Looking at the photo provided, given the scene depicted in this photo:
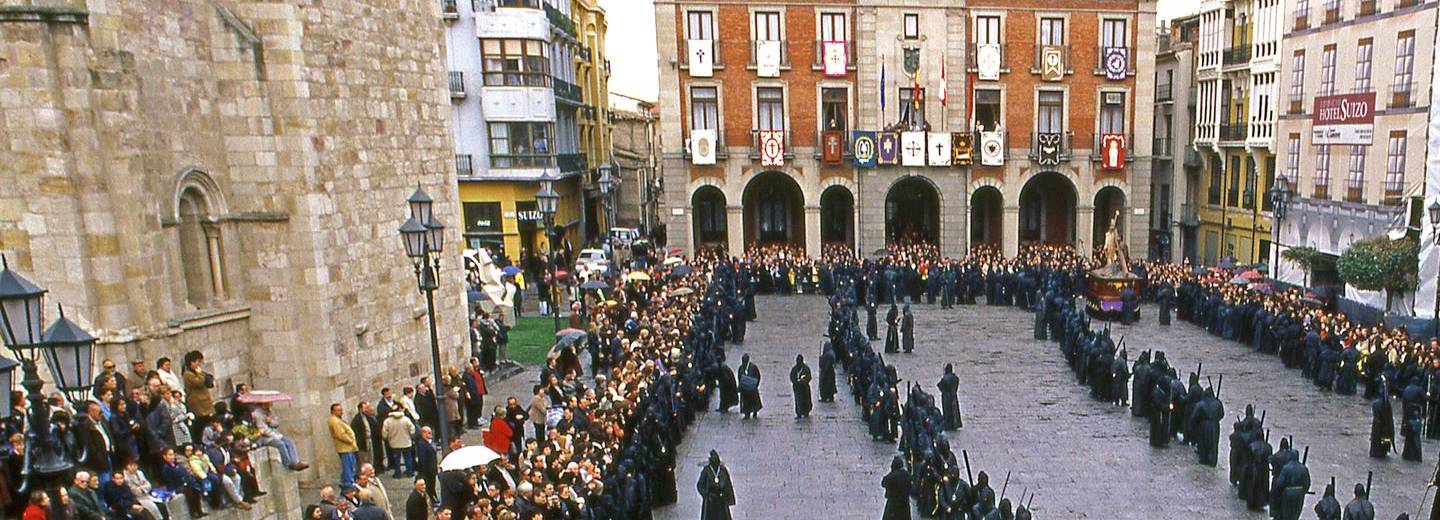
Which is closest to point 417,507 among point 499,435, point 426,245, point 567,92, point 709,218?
point 499,435

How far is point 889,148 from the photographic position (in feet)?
117

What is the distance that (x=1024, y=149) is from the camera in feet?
119

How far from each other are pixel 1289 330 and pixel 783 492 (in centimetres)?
1284

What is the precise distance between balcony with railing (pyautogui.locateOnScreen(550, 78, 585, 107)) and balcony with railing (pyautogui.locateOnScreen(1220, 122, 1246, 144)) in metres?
27.0

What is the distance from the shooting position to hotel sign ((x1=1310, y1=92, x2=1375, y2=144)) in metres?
26.1

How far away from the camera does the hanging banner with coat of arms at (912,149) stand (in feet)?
116

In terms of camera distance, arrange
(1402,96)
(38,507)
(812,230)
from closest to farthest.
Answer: (38,507) < (1402,96) < (812,230)

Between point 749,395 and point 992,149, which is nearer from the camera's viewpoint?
point 749,395

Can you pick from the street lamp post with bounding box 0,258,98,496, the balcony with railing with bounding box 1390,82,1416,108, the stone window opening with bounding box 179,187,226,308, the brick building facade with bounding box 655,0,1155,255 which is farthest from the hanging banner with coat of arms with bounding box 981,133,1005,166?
the street lamp post with bounding box 0,258,98,496

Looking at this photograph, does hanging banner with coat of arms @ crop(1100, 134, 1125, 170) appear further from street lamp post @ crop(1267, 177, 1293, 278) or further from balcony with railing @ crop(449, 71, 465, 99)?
balcony with railing @ crop(449, 71, 465, 99)

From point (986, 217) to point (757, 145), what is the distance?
1136cm

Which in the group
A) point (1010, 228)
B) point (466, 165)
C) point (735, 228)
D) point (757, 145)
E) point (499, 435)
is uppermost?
point (757, 145)

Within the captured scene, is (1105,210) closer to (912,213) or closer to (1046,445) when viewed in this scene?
(912,213)

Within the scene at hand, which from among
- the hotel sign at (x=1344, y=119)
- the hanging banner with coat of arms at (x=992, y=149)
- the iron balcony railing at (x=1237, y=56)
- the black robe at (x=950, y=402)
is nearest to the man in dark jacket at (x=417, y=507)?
the black robe at (x=950, y=402)
